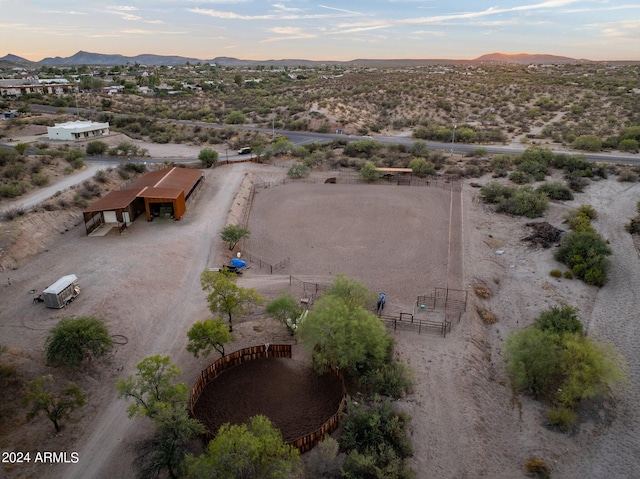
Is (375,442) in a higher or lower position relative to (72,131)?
lower

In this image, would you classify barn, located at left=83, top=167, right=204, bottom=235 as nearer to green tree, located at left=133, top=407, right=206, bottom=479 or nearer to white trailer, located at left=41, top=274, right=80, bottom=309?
white trailer, located at left=41, top=274, right=80, bottom=309

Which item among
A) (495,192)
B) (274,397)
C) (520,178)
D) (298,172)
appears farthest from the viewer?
(298,172)

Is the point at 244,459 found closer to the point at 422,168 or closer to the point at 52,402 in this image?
the point at 52,402

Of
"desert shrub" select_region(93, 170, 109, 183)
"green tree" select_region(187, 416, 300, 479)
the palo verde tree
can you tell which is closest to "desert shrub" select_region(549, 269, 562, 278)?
the palo verde tree

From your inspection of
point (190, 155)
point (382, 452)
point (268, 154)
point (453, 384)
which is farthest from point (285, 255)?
point (190, 155)

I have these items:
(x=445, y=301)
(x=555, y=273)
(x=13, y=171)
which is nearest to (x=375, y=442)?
(x=445, y=301)

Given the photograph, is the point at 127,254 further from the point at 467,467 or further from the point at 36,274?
the point at 467,467

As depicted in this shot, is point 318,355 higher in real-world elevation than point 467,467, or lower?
higher
